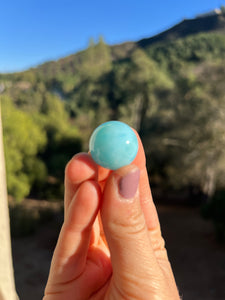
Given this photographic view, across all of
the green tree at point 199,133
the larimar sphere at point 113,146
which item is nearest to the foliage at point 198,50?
the green tree at point 199,133

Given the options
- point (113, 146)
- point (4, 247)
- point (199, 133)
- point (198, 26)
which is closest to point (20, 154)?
Answer: point (199, 133)

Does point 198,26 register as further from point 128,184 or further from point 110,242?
point 110,242

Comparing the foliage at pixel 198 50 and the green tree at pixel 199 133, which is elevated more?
the foliage at pixel 198 50

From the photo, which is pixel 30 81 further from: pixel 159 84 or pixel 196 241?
pixel 196 241

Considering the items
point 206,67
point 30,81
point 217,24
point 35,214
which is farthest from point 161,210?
point 30,81

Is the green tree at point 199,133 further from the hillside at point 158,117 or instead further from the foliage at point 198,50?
the foliage at point 198,50
